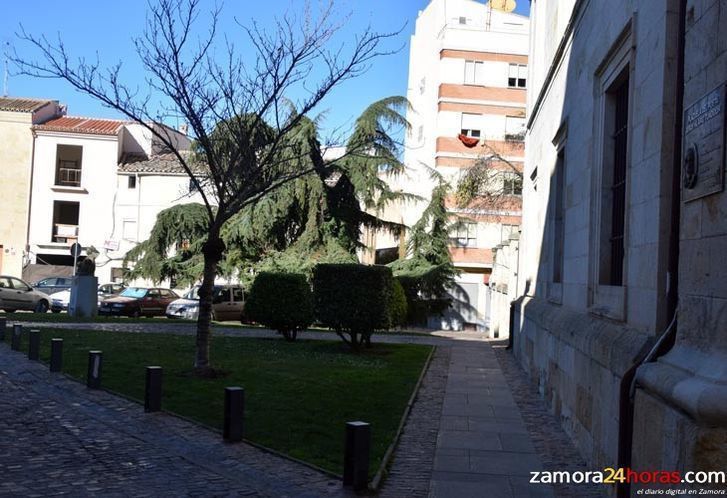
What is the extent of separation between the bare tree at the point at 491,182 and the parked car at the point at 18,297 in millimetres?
18380

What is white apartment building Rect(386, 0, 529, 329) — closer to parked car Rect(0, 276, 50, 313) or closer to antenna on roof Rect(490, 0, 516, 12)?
antenna on roof Rect(490, 0, 516, 12)

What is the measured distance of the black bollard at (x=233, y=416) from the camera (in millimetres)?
6973

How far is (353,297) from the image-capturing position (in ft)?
50.6

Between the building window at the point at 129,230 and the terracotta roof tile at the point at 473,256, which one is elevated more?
the building window at the point at 129,230

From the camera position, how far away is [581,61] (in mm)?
9148

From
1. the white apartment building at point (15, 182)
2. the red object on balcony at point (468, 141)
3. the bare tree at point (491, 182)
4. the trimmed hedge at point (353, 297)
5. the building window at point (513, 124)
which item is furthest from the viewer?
the white apartment building at point (15, 182)

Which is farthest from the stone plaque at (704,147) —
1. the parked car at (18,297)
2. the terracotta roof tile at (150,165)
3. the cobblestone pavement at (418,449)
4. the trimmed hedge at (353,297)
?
the terracotta roof tile at (150,165)

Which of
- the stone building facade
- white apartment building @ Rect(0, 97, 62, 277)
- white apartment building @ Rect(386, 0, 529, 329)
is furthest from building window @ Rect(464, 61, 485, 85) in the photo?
the stone building facade

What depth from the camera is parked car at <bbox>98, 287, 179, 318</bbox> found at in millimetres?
29641

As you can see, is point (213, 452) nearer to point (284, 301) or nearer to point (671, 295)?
point (671, 295)

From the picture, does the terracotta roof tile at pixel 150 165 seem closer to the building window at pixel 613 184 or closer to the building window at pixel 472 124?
the building window at pixel 472 124

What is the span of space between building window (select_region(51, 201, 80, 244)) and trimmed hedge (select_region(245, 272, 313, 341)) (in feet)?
89.9

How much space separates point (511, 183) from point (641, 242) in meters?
29.7

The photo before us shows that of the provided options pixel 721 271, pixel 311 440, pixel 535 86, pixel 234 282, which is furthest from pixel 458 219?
pixel 721 271
